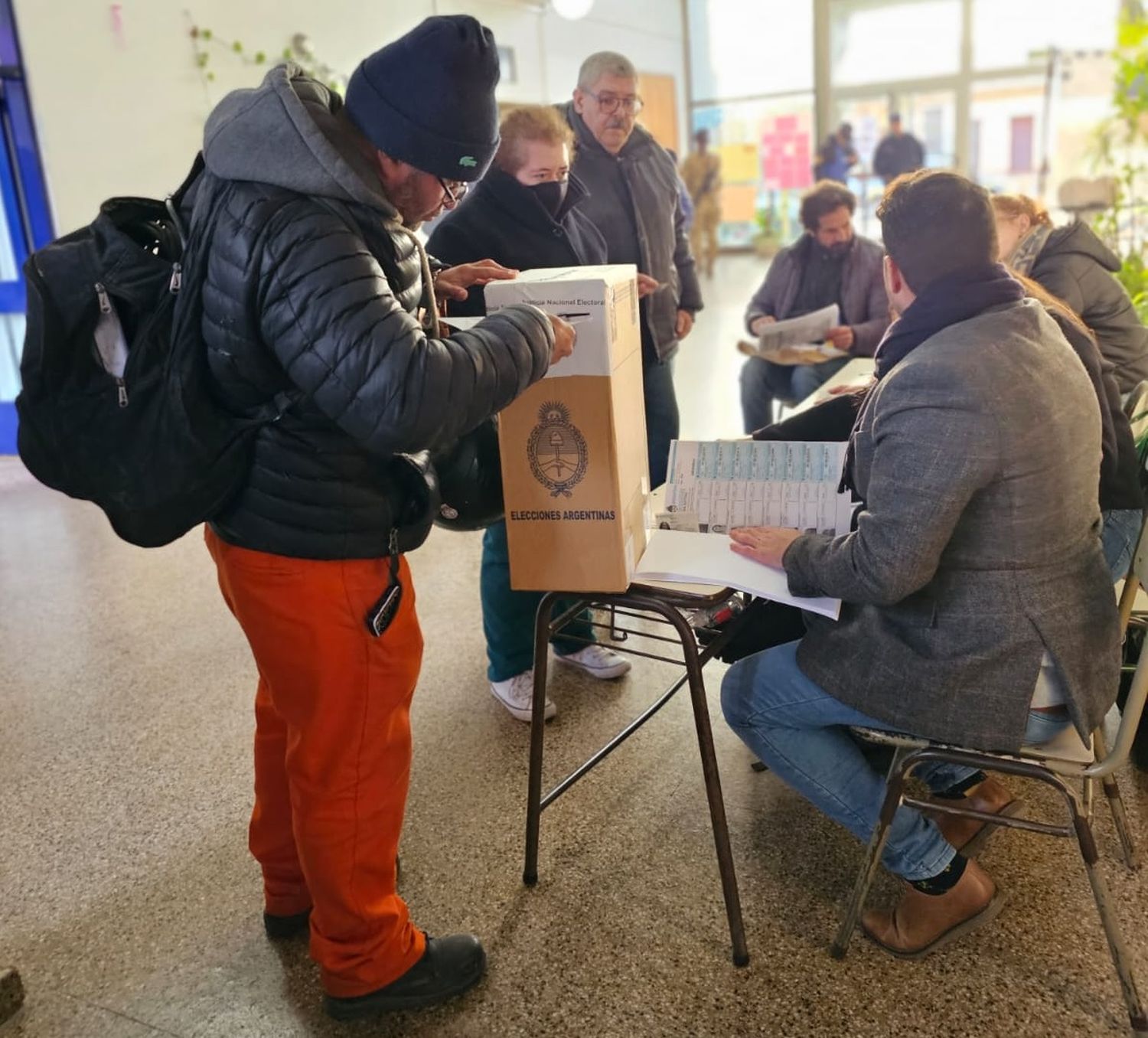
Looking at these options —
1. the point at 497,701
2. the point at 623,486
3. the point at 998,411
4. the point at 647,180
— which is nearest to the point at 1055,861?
the point at 998,411

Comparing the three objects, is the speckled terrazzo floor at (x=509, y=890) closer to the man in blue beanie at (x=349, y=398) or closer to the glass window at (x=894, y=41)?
the man in blue beanie at (x=349, y=398)

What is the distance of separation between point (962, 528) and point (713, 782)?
1.73 feet

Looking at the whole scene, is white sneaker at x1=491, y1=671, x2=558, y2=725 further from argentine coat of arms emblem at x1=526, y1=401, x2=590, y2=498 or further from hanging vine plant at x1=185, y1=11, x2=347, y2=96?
hanging vine plant at x1=185, y1=11, x2=347, y2=96

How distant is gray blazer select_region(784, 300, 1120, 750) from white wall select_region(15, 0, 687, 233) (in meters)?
5.05

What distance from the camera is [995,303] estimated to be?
50.1 inches

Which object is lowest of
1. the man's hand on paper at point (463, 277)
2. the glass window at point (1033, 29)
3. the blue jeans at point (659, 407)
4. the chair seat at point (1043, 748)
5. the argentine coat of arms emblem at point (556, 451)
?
the chair seat at point (1043, 748)

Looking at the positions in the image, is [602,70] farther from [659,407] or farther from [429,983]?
[429,983]

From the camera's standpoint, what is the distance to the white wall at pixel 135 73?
4945mm

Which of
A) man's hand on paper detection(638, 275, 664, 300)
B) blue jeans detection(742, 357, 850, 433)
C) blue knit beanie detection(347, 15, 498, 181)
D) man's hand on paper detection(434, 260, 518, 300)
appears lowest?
A: blue jeans detection(742, 357, 850, 433)

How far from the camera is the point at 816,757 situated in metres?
1.51

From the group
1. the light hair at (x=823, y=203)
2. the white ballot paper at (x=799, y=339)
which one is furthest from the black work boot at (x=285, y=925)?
the light hair at (x=823, y=203)

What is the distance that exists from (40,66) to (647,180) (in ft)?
12.7

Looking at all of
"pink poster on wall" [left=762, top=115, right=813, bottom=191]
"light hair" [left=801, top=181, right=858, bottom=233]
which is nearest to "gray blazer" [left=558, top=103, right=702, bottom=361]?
"light hair" [left=801, top=181, right=858, bottom=233]

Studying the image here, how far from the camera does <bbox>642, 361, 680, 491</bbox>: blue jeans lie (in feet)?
8.82
